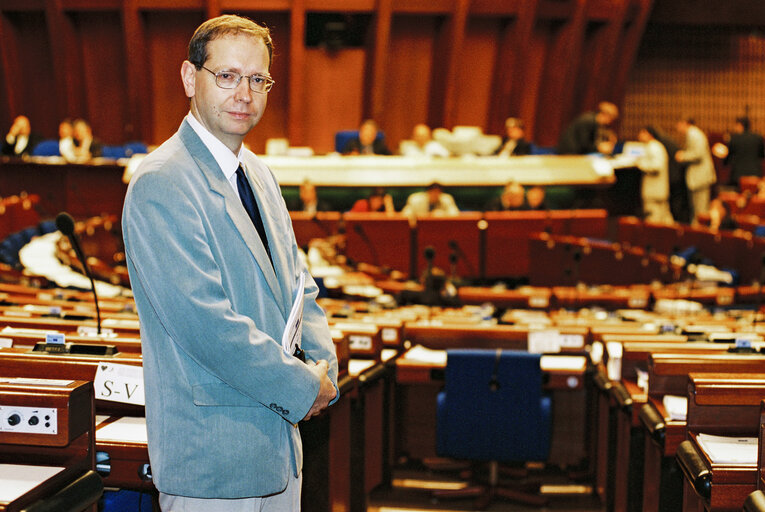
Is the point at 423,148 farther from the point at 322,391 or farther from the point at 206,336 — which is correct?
the point at 206,336

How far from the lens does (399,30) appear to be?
42.7ft

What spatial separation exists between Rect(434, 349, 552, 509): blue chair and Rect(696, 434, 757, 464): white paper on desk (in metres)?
1.25

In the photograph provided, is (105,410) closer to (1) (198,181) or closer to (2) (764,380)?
(1) (198,181)

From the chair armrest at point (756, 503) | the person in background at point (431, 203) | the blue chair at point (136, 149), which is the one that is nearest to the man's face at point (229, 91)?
the chair armrest at point (756, 503)

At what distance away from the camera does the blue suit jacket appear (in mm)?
1523

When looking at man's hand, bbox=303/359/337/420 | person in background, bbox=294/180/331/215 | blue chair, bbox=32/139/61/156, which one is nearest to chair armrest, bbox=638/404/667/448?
man's hand, bbox=303/359/337/420

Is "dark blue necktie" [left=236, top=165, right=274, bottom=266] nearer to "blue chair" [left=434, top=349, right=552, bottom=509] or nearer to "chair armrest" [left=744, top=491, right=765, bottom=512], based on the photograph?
"chair armrest" [left=744, top=491, right=765, bottom=512]

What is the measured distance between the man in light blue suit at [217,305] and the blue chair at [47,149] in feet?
35.4

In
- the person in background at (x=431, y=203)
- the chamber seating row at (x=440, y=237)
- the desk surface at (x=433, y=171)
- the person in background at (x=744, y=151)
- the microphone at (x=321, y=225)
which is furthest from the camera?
the person in background at (x=744, y=151)

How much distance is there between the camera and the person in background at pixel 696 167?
1151cm

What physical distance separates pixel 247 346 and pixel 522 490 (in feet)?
8.59

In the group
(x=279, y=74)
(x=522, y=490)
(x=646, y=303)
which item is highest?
(x=279, y=74)

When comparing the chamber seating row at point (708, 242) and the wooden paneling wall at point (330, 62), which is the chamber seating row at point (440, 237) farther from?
the wooden paneling wall at point (330, 62)

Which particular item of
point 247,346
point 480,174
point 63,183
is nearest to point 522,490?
point 247,346
